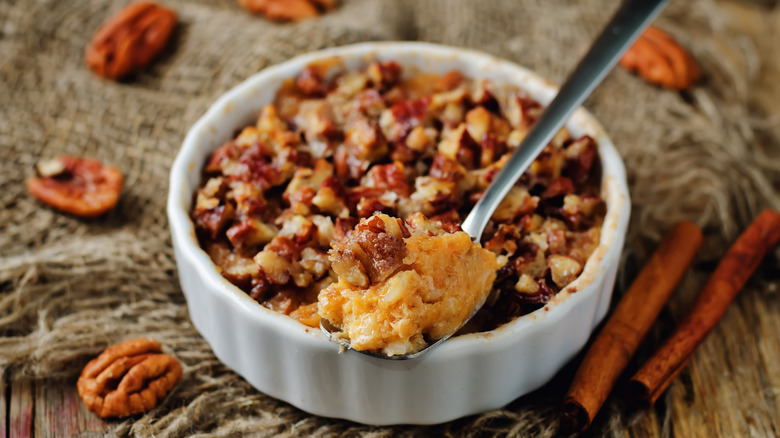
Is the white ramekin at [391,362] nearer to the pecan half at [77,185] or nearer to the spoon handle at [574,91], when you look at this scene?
the spoon handle at [574,91]

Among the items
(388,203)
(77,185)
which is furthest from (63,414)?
(388,203)

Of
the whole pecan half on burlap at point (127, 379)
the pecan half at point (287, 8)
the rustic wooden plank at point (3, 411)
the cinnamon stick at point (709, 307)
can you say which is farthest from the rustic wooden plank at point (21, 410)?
the pecan half at point (287, 8)

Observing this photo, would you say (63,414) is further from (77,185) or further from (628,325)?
(628,325)

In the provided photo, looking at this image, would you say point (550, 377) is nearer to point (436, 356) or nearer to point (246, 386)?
point (436, 356)

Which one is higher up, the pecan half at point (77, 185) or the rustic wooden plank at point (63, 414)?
the rustic wooden plank at point (63, 414)

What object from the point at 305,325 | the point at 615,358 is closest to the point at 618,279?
the point at 615,358

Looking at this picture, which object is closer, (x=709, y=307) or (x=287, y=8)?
(x=709, y=307)

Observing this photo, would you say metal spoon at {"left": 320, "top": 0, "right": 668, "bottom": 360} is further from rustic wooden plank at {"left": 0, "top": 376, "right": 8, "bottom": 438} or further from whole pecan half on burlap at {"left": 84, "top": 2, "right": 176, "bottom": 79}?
whole pecan half on burlap at {"left": 84, "top": 2, "right": 176, "bottom": 79}
